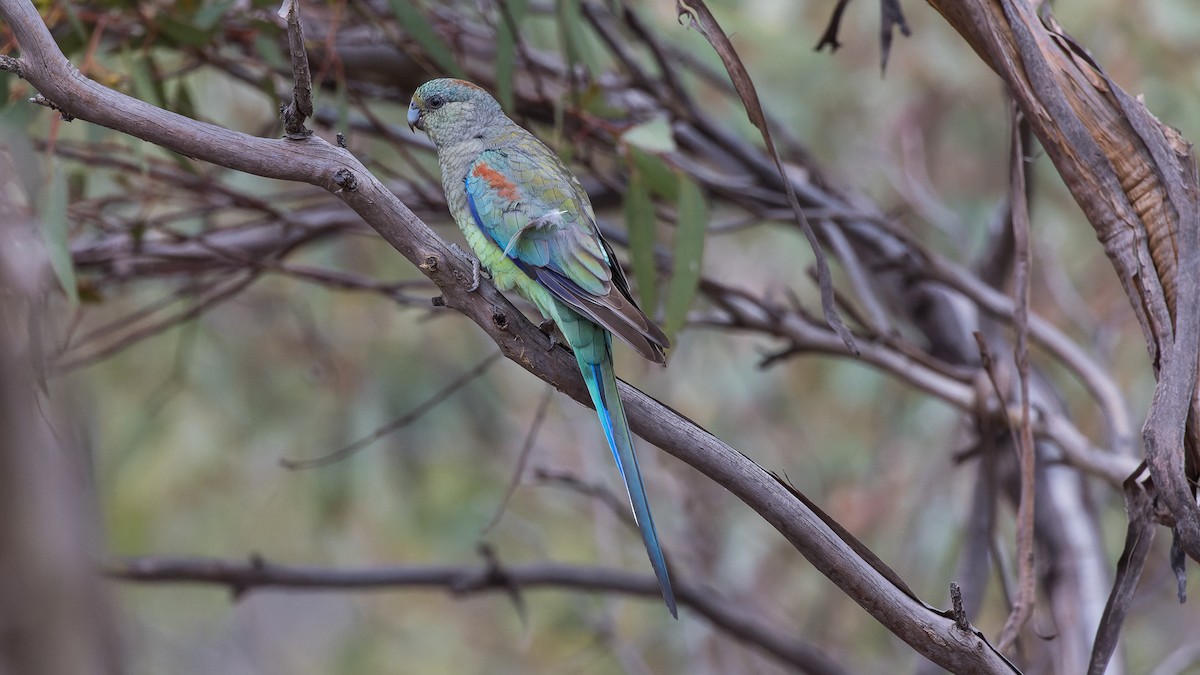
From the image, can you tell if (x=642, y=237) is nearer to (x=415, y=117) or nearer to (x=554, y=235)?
(x=554, y=235)

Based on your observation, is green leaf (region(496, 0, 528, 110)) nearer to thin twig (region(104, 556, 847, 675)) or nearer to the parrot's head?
the parrot's head

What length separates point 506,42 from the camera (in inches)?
112

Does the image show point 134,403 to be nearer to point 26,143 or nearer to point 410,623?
point 410,623

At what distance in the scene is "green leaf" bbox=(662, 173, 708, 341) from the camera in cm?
261

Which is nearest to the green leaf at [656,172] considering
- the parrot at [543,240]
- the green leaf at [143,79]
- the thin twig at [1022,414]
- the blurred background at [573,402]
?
the parrot at [543,240]

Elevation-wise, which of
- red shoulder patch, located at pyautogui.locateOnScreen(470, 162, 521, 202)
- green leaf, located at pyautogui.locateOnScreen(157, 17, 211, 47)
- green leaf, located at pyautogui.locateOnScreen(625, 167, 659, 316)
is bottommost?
green leaf, located at pyautogui.locateOnScreen(157, 17, 211, 47)

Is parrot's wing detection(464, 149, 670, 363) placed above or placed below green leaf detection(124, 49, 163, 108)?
above

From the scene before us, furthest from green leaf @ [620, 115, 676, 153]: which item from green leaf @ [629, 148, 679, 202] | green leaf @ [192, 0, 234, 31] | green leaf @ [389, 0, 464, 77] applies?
green leaf @ [192, 0, 234, 31]

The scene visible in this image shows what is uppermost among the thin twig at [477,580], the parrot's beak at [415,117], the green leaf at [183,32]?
the parrot's beak at [415,117]

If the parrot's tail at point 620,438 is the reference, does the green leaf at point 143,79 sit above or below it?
below

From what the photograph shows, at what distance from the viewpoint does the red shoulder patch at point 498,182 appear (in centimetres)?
248

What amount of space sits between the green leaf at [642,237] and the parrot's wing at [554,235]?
0.27 meters

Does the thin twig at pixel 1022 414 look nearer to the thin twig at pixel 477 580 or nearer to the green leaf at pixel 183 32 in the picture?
the thin twig at pixel 477 580

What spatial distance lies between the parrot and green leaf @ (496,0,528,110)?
7 centimetres
